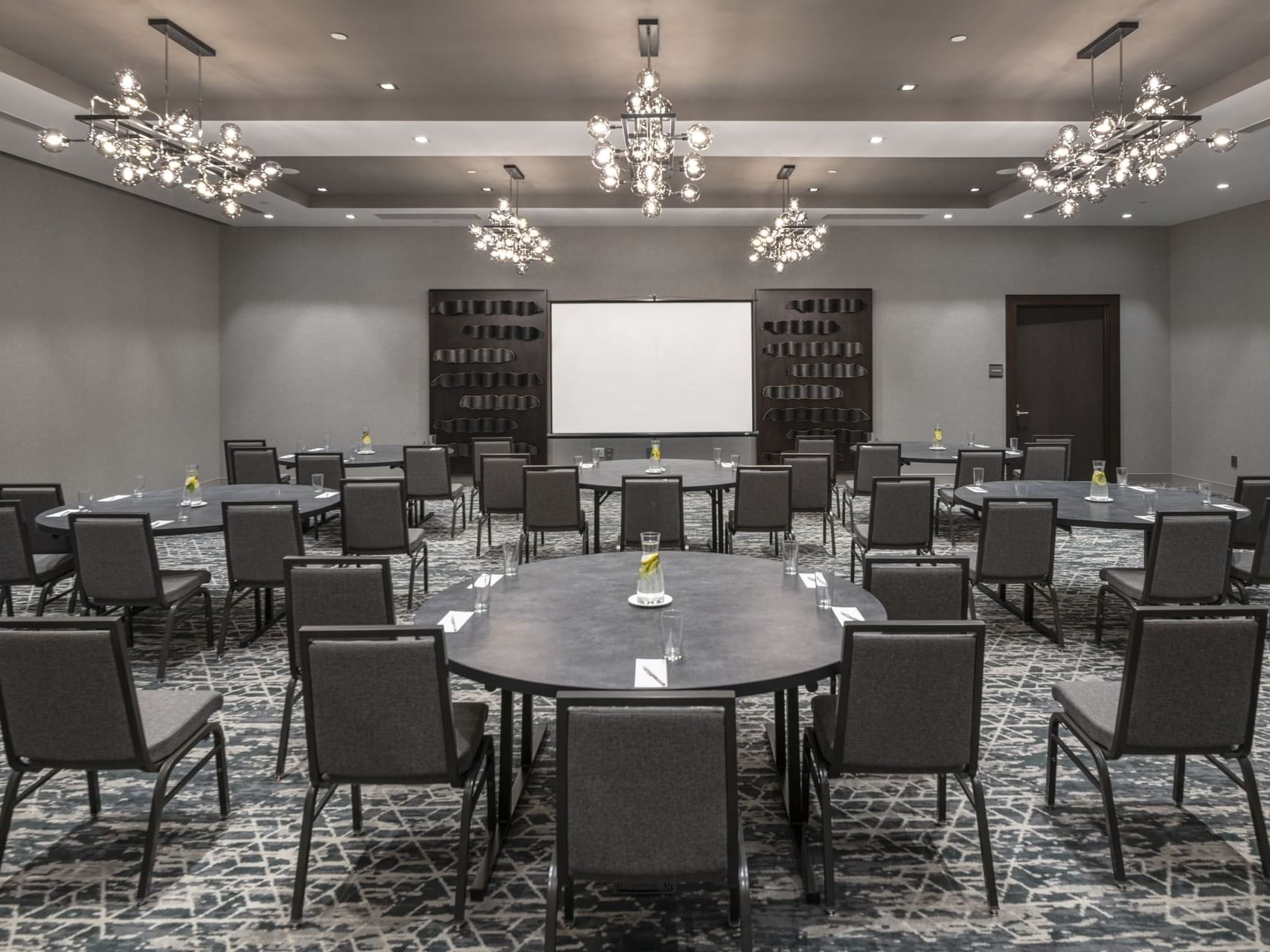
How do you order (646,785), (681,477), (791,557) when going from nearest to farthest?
1. (646,785)
2. (791,557)
3. (681,477)

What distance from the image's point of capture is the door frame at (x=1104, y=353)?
463 inches

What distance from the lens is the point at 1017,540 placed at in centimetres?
473

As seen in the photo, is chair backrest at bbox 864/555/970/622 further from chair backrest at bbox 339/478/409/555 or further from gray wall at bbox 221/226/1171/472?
gray wall at bbox 221/226/1171/472

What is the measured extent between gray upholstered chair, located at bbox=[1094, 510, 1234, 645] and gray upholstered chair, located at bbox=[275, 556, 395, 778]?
373cm

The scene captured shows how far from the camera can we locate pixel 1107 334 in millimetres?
11859

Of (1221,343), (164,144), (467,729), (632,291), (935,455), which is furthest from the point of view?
(632,291)

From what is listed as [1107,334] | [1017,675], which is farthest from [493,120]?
[1107,334]

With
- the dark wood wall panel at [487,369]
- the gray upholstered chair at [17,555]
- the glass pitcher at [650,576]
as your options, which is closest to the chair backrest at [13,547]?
the gray upholstered chair at [17,555]

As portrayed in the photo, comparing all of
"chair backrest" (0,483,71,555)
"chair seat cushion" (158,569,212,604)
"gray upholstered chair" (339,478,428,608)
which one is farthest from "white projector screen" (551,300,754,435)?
"chair seat cushion" (158,569,212,604)

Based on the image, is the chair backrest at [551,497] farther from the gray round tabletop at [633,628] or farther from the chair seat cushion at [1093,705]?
the chair seat cushion at [1093,705]

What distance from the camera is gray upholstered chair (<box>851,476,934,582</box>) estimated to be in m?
5.70

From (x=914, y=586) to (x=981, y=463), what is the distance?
518cm

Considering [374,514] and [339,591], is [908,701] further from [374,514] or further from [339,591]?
[374,514]

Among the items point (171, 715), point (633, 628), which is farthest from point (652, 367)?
point (171, 715)
